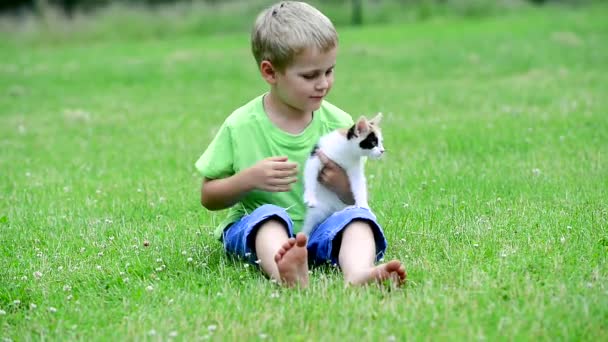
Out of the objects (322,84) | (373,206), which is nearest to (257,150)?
(322,84)

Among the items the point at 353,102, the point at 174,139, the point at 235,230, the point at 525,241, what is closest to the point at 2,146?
the point at 174,139

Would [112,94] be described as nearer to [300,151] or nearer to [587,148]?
[587,148]

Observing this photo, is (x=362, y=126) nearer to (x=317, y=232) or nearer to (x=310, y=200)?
(x=310, y=200)

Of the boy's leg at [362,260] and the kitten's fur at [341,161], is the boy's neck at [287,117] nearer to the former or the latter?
the kitten's fur at [341,161]

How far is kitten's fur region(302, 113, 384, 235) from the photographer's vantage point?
4.53m

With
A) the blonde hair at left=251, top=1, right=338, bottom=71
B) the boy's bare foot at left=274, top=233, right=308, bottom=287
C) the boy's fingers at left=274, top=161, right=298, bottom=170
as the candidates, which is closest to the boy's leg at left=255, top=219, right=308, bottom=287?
the boy's bare foot at left=274, top=233, right=308, bottom=287

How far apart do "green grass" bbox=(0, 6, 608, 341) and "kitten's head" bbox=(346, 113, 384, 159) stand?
638mm

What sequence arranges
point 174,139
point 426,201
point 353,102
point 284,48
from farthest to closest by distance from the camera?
point 353,102 → point 174,139 → point 426,201 → point 284,48

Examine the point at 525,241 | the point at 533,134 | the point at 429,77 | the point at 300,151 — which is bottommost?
the point at 429,77

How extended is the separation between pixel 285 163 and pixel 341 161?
12.7 inches

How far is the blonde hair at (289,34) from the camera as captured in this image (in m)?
4.60

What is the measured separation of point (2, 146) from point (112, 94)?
5103 millimetres

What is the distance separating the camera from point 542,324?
3.67 metres

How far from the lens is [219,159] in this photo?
4887 millimetres
